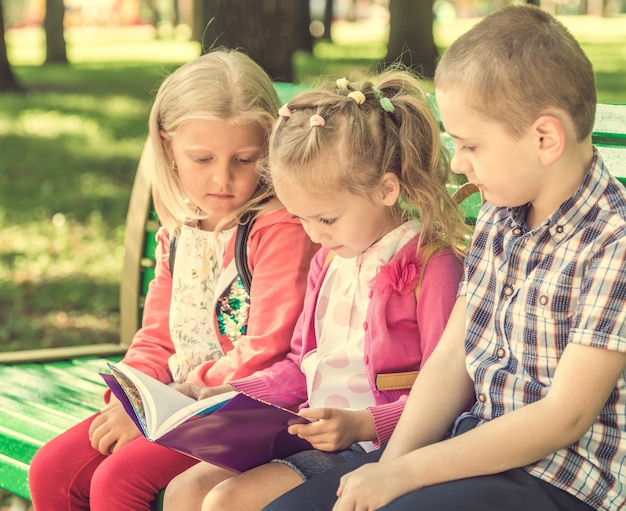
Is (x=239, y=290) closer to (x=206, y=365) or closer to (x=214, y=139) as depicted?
(x=206, y=365)

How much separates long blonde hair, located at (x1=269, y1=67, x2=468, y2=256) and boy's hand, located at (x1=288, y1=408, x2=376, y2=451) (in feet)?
1.60

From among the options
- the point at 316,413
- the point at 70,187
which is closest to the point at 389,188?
the point at 316,413

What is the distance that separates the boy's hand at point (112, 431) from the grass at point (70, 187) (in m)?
1.06

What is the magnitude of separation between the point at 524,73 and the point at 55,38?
15.9 meters

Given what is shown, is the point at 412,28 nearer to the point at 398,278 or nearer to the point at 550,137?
the point at 398,278

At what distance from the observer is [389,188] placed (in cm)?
262

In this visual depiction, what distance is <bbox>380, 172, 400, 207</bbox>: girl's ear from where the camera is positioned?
2613mm

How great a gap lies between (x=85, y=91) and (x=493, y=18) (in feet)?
38.8

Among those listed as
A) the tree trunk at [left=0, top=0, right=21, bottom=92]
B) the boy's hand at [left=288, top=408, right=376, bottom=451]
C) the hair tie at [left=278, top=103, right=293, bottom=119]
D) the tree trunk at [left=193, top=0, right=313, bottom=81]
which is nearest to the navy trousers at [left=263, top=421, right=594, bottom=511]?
the boy's hand at [left=288, top=408, right=376, bottom=451]

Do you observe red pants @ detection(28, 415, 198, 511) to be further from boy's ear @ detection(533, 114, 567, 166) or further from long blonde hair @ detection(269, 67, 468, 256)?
boy's ear @ detection(533, 114, 567, 166)

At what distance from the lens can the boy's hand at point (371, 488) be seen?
2.16m

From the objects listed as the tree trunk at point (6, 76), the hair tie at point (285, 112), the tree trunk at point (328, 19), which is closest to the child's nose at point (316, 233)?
the hair tie at point (285, 112)

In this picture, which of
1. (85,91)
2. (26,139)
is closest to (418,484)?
(26,139)

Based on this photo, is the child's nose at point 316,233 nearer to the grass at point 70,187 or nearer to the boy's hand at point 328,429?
the boy's hand at point 328,429
